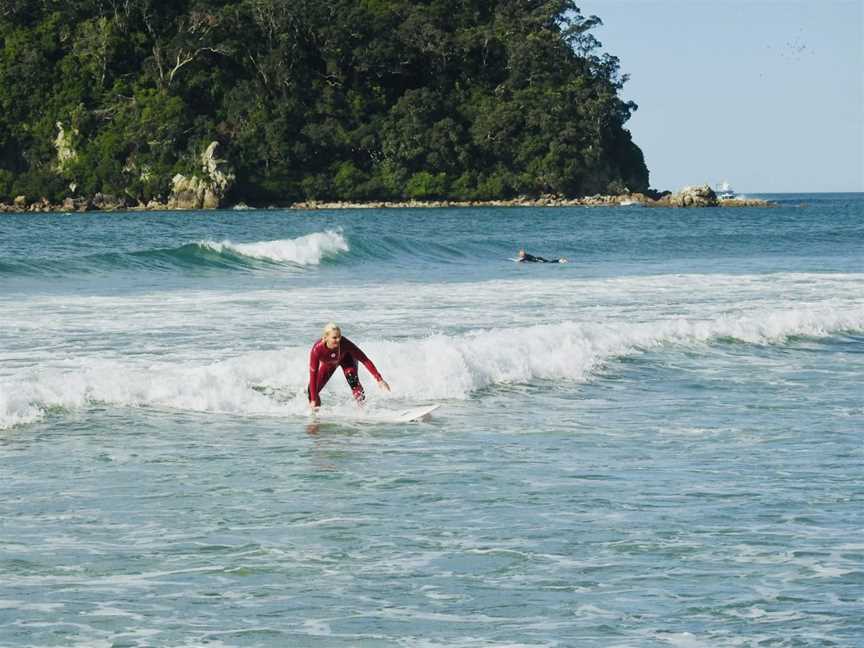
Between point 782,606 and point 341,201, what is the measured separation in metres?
104

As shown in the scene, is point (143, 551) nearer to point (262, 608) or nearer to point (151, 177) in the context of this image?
point (262, 608)

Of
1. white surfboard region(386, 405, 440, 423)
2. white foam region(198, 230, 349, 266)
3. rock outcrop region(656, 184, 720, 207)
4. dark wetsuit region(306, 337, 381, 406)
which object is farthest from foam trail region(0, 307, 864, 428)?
rock outcrop region(656, 184, 720, 207)

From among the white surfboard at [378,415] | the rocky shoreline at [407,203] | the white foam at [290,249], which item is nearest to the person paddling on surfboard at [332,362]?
the white surfboard at [378,415]

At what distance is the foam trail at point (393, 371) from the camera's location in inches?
514

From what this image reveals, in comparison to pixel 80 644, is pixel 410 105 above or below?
above

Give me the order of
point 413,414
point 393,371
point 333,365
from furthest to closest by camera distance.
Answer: point 393,371 < point 333,365 < point 413,414

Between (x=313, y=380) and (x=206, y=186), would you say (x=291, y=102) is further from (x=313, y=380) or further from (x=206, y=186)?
(x=313, y=380)

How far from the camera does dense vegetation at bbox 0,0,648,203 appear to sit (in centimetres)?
10975

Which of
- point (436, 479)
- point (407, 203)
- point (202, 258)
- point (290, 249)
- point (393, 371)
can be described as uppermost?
point (407, 203)

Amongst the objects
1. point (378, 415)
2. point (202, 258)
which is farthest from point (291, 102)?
point (378, 415)

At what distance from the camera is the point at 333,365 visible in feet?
42.2

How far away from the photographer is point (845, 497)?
9047mm

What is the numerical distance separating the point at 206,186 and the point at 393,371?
91867 millimetres

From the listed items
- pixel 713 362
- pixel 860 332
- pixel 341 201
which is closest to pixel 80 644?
pixel 713 362
